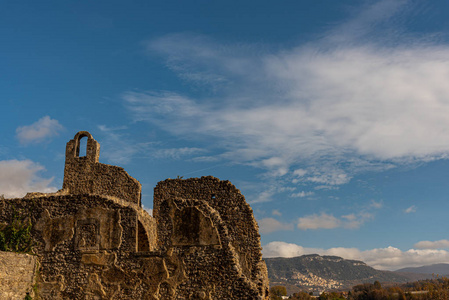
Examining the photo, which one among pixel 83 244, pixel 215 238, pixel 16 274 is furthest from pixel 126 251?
pixel 16 274

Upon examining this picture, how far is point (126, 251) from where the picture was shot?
42.3ft

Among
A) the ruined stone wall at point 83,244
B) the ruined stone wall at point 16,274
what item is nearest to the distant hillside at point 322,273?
the ruined stone wall at point 83,244

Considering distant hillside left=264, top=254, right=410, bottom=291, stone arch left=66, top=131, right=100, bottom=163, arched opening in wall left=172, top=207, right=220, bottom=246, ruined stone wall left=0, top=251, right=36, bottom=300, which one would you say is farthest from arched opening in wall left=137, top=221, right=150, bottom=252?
distant hillside left=264, top=254, right=410, bottom=291

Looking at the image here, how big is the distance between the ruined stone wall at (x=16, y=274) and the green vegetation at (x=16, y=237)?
58 cm

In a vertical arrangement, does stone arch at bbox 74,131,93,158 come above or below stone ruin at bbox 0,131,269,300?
above

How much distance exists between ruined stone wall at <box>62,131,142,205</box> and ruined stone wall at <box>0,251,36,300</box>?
20.2 feet

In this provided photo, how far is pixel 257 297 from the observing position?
1190cm

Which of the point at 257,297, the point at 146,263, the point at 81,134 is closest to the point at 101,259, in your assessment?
the point at 146,263

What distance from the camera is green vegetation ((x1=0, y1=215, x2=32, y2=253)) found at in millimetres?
13305

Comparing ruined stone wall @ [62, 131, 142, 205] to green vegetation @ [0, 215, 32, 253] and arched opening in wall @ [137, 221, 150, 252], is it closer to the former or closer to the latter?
arched opening in wall @ [137, 221, 150, 252]

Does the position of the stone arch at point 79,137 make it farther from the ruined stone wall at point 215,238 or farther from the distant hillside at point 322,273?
the distant hillside at point 322,273

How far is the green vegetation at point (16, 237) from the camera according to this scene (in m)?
13.3

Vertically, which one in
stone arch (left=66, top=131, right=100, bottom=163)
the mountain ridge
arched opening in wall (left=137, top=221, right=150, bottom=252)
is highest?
stone arch (left=66, top=131, right=100, bottom=163)

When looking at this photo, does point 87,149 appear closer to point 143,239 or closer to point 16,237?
point 16,237
